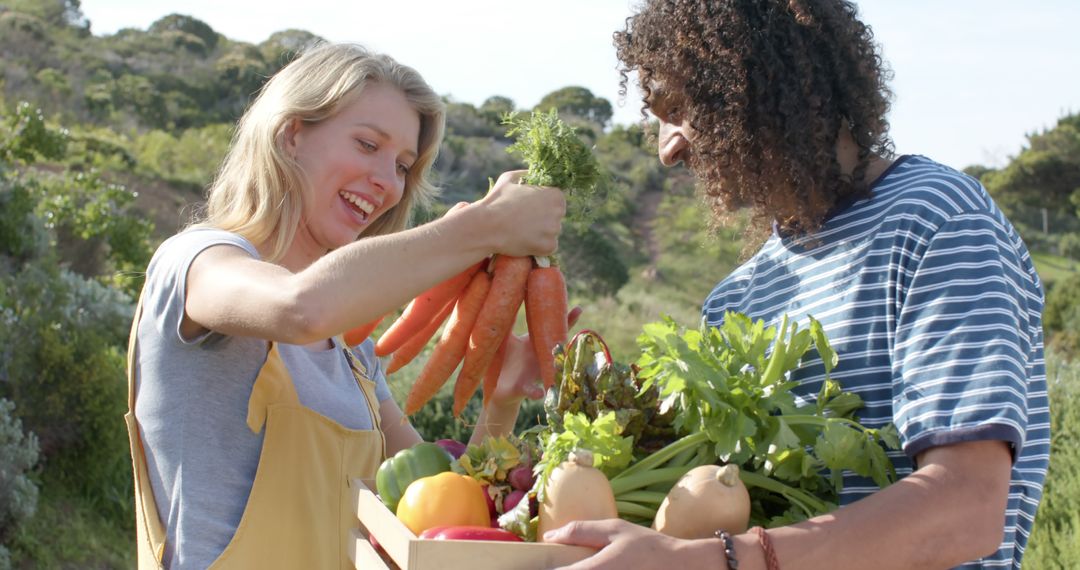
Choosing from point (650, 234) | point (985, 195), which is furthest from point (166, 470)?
point (650, 234)

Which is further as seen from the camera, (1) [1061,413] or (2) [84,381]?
(2) [84,381]

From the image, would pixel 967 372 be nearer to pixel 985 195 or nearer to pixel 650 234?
pixel 985 195

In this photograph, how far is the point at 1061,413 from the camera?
576cm

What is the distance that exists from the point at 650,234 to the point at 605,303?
11940 millimetres

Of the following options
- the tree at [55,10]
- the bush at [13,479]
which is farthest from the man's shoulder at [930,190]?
the tree at [55,10]

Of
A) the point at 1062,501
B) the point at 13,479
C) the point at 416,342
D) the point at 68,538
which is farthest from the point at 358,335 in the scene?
the point at 68,538

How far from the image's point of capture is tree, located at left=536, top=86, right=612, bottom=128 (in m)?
40.9

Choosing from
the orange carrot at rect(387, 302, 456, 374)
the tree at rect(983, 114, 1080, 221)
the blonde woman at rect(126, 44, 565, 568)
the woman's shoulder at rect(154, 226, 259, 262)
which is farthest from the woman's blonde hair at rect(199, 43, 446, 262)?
the tree at rect(983, 114, 1080, 221)

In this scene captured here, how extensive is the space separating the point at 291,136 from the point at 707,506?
57.1 inches

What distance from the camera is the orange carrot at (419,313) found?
2.69 meters

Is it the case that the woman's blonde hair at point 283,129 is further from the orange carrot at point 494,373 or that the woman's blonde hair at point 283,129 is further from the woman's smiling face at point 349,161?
the orange carrot at point 494,373

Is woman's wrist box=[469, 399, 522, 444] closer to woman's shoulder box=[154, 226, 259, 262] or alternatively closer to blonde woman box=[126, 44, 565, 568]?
blonde woman box=[126, 44, 565, 568]

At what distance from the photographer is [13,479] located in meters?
5.81

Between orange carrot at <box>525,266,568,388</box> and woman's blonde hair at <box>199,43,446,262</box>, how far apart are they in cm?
59
